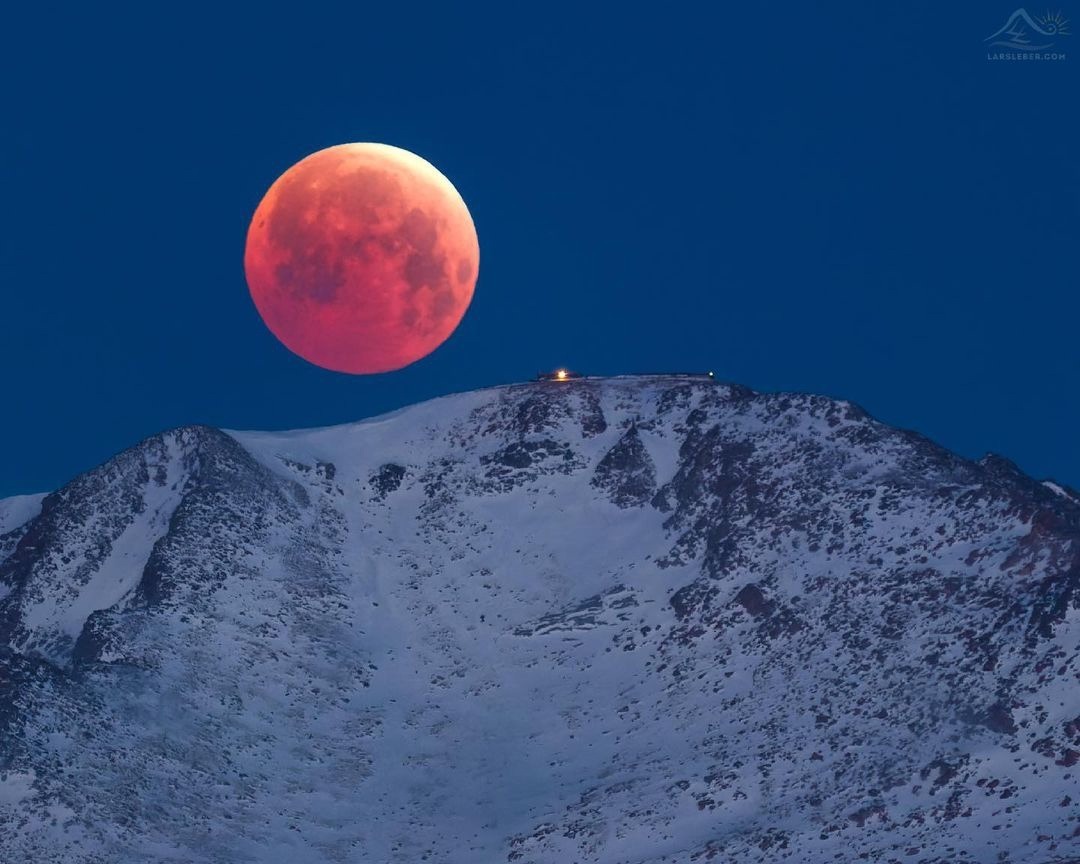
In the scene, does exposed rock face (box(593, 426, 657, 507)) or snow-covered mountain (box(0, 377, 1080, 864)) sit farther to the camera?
exposed rock face (box(593, 426, 657, 507))

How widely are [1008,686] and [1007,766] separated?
20.3ft

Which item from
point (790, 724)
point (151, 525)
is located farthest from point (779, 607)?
point (151, 525)

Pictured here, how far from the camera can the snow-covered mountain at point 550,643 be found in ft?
253

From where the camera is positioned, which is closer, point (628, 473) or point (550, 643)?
point (550, 643)

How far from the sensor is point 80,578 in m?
106

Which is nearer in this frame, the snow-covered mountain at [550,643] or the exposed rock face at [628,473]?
the snow-covered mountain at [550,643]

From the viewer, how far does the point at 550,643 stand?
100188 mm

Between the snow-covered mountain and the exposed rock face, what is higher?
the exposed rock face

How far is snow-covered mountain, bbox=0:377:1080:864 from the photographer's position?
7725 centimetres

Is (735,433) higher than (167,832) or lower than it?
higher

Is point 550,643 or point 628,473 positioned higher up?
point 628,473

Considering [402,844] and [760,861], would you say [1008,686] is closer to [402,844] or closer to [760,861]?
[760,861]

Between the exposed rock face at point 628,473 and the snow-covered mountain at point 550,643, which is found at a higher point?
the exposed rock face at point 628,473

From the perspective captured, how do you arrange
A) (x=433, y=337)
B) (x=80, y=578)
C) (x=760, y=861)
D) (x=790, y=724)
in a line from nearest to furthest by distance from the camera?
(x=433, y=337)
(x=760, y=861)
(x=790, y=724)
(x=80, y=578)
